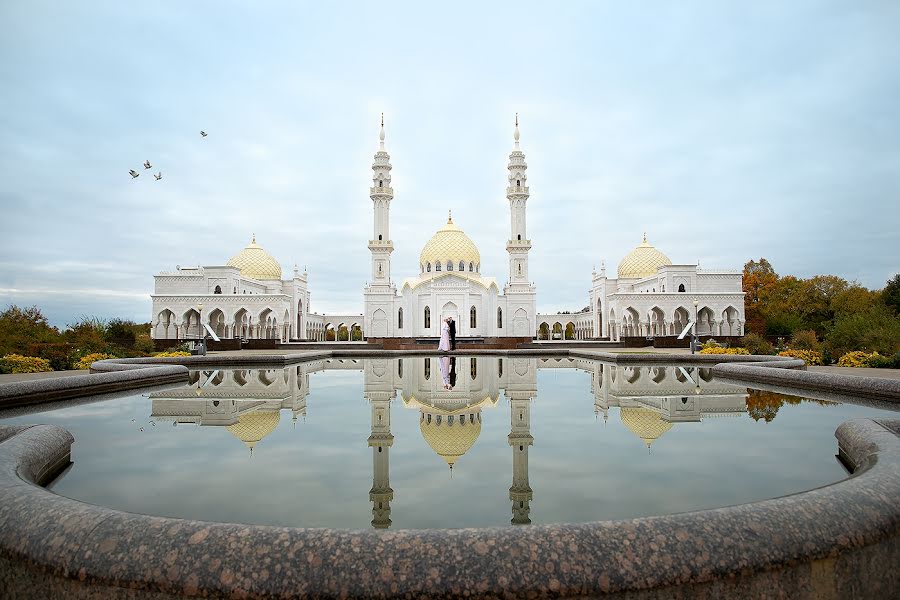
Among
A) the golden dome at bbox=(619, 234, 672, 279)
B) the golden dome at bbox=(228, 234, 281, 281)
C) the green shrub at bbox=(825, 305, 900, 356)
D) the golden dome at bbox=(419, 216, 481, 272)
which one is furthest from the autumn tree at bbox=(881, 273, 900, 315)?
the golden dome at bbox=(228, 234, 281, 281)

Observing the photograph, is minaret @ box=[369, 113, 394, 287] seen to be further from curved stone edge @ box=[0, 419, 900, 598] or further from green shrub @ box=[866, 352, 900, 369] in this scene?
curved stone edge @ box=[0, 419, 900, 598]

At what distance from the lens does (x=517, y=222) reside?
41375mm

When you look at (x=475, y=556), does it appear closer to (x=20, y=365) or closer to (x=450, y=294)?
(x=20, y=365)

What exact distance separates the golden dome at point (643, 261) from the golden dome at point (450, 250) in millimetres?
12467

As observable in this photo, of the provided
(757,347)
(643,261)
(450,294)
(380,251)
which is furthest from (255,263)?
(757,347)

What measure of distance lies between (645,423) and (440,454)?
2.49 m

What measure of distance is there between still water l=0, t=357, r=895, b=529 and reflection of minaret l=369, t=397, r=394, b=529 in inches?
0.6

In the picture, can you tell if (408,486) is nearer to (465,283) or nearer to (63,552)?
(63,552)

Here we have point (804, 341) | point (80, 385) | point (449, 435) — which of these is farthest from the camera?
point (804, 341)

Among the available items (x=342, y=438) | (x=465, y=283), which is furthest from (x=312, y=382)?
(x=465, y=283)

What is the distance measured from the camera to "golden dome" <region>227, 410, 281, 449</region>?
5.20 metres

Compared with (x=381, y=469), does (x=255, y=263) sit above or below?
above

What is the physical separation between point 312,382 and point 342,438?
19.0ft

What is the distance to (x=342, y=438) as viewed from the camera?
516 centimetres
